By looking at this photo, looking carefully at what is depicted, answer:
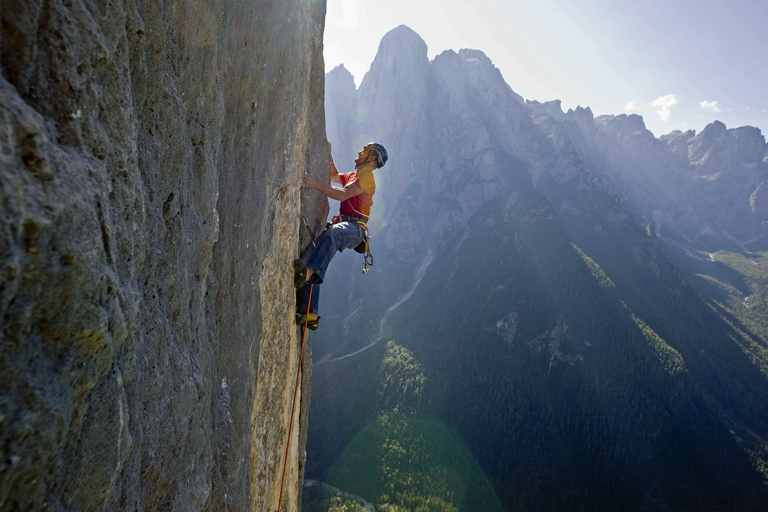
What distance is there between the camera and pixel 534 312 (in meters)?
85.1

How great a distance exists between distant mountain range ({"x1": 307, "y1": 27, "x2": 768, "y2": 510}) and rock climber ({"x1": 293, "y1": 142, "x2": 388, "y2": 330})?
5154cm

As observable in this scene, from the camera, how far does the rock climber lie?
19.1ft

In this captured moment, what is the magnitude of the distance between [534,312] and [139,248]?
296 feet

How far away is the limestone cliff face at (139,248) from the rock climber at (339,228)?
40.2 inches

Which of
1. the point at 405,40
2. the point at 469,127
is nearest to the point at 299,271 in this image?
the point at 469,127

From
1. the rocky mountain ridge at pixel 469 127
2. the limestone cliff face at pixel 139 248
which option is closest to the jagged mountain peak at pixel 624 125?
the rocky mountain ridge at pixel 469 127

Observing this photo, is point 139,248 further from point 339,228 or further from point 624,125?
point 624,125

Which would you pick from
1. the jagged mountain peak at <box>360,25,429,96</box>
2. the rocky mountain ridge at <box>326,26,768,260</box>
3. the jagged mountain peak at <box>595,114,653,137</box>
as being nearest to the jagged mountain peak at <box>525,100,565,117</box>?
the rocky mountain ridge at <box>326,26,768,260</box>

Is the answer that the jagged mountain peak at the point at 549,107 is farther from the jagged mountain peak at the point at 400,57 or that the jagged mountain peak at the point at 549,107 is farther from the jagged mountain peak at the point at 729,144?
the jagged mountain peak at the point at 729,144

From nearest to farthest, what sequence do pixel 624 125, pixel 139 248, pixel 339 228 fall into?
pixel 139 248
pixel 339 228
pixel 624 125

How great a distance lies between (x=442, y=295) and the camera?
98875mm

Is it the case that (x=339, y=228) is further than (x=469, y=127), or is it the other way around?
(x=469, y=127)

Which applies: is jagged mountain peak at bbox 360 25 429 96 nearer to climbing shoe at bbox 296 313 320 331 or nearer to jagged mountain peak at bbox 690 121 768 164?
climbing shoe at bbox 296 313 320 331

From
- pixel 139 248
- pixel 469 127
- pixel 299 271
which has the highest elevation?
pixel 469 127
